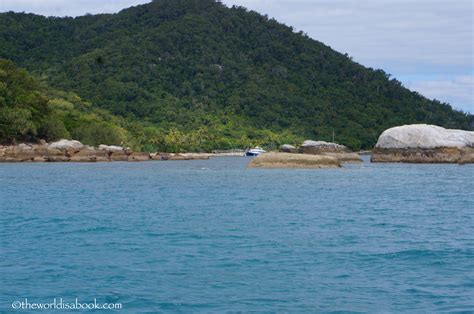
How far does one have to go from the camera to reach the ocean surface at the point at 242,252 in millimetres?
15055

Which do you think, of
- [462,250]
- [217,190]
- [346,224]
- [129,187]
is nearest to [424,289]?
[462,250]

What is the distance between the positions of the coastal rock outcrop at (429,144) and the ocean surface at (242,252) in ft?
145

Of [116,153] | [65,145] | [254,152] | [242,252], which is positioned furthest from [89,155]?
[242,252]

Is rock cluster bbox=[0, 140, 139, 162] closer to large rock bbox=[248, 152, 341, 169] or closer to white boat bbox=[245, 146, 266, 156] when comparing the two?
large rock bbox=[248, 152, 341, 169]

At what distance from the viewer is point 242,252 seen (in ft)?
66.5

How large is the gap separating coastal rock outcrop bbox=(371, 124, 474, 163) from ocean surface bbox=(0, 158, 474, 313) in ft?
145

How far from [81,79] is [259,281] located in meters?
174

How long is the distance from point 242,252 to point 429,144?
66803 mm

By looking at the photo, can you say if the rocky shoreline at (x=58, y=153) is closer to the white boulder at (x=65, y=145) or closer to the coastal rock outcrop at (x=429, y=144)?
the white boulder at (x=65, y=145)

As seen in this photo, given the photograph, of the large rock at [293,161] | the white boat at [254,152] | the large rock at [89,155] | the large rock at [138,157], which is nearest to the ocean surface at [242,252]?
the large rock at [293,161]

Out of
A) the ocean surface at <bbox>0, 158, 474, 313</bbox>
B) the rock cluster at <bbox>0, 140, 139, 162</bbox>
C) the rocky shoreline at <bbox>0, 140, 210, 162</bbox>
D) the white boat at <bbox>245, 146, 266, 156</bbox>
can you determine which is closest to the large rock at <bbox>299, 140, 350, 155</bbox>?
the rocky shoreline at <bbox>0, 140, 210, 162</bbox>

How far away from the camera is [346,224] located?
27.2 meters

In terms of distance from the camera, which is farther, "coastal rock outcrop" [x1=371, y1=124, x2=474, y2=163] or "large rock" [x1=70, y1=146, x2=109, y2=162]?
"large rock" [x1=70, y1=146, x2=109, y2=162]

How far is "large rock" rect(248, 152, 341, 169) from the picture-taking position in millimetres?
69688
